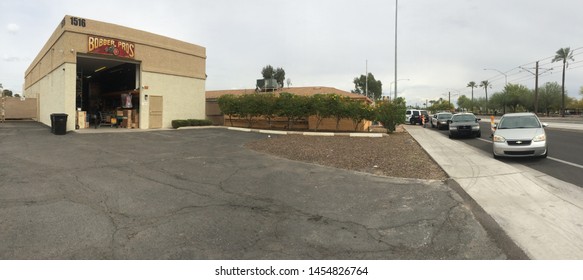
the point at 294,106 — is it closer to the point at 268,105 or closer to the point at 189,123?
the point at 268,105

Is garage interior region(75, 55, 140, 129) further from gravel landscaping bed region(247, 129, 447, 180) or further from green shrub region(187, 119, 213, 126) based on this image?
gravel landscaping bed region(247, 129, 447, 180)

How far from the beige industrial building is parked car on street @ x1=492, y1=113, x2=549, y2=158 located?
20207 mm

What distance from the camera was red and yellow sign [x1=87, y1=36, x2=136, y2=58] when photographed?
62.4 ft

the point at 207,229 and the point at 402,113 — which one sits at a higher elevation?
the point at 402,113

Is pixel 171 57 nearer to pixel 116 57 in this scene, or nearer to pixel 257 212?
pixel 116 57

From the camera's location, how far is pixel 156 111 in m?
22.8

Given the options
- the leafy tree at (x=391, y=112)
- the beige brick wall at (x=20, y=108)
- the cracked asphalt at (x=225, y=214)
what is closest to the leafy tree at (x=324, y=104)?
the leafy tree at (x=391, y=112)

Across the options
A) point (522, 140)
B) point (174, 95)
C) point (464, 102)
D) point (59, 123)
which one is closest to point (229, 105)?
point (174, 95)

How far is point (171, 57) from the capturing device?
77.3 feet

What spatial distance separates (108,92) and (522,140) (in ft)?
98.4

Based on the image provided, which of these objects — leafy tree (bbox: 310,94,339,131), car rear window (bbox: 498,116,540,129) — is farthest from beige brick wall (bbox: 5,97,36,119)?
car rear window (bbox: 498,116,540,129)

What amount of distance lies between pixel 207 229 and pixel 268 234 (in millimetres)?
881

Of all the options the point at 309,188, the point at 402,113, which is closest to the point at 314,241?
the point at 309,188
